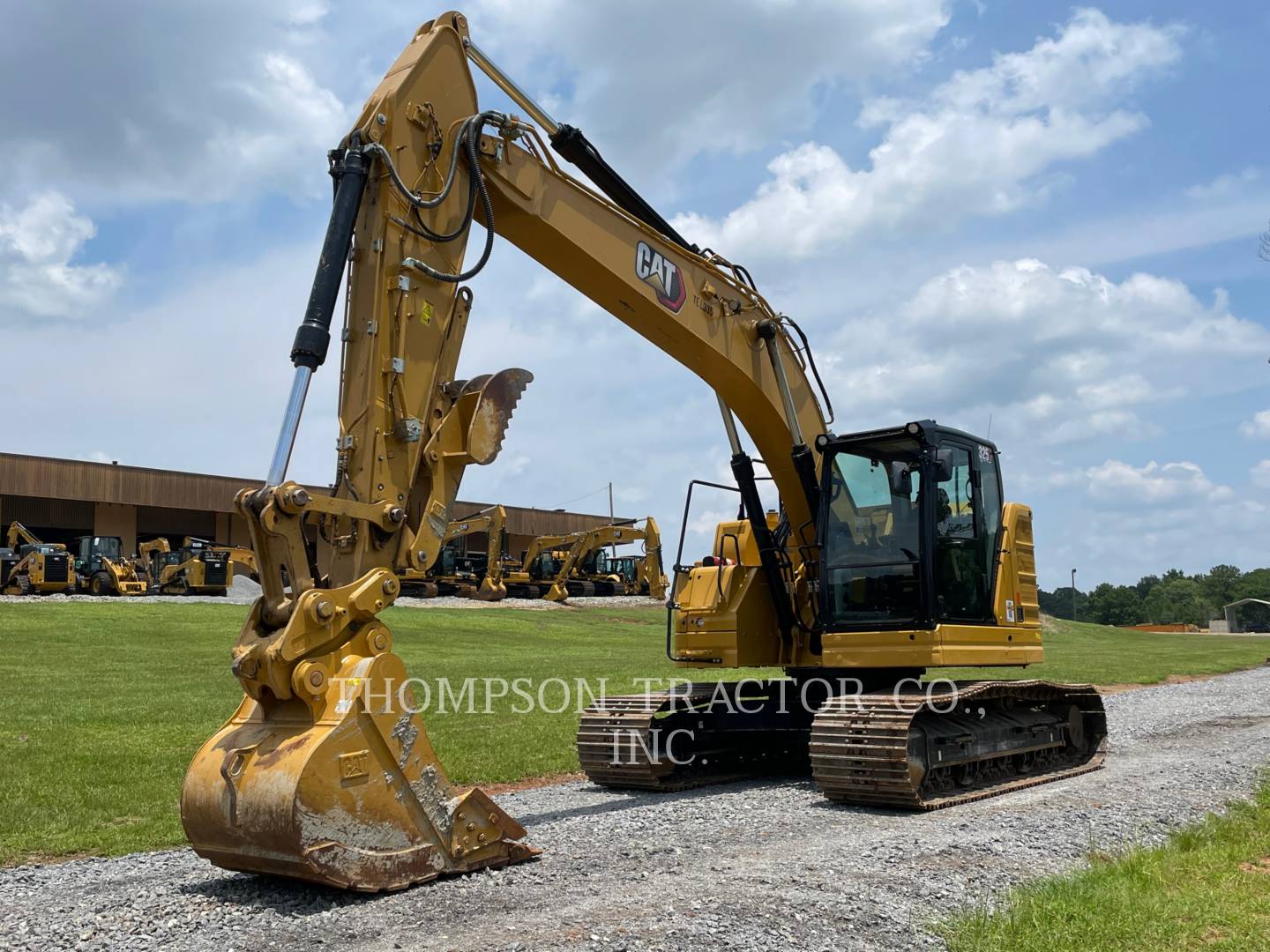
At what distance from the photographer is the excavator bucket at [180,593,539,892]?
609 centimetres

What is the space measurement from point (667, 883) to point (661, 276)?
5.10 m

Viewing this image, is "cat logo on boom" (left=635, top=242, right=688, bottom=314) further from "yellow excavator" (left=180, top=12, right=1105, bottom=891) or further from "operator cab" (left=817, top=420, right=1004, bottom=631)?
"operator cab" (left=817, top=420, right=1004, bottom=631)

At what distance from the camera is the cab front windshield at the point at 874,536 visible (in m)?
10.2

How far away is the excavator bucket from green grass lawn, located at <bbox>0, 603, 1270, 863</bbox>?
10.2ft

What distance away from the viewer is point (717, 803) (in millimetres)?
9734

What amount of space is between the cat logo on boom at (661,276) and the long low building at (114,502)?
4265cm

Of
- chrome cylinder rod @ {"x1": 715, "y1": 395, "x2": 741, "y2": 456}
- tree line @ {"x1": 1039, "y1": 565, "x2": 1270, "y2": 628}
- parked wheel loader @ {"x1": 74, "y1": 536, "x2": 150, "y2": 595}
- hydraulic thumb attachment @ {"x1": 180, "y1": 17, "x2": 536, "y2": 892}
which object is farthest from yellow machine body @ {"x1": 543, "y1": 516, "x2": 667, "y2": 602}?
tree line @ {"x1": 1039, "y1": 565, "x2": 1270, "y2": 628}

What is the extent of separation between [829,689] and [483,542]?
60.0 meters

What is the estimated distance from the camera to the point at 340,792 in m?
6.19

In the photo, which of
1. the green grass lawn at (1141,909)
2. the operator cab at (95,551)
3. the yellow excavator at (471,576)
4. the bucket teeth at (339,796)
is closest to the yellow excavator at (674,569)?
the bucket teeth at (339,796)

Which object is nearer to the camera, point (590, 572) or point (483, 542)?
point (590, 572)

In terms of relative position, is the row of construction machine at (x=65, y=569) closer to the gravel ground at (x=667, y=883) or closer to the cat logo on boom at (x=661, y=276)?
the gravel ground at (x=667, y=883)

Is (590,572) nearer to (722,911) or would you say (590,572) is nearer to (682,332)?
(682,332)

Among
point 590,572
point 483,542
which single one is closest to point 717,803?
point 590,572
